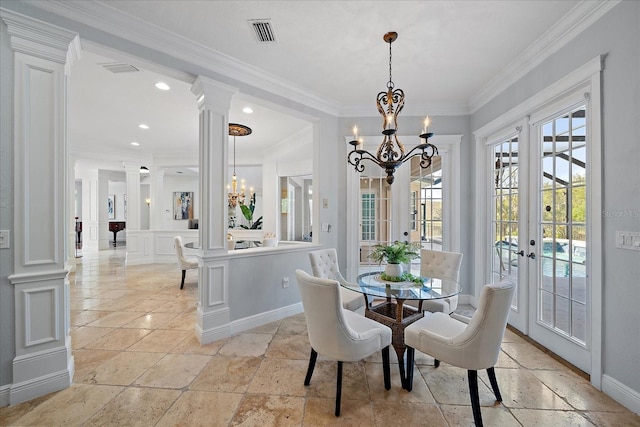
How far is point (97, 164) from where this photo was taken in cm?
740

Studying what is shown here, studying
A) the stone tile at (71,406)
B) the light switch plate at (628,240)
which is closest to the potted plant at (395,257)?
the light switch plate at (628,240)

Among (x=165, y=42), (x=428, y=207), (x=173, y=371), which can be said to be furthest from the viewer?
(x=428, y=207)

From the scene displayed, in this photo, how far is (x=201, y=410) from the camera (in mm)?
1769

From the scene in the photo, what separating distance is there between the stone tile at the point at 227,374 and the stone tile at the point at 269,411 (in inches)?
6.7

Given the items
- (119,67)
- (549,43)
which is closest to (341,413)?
(549,43)

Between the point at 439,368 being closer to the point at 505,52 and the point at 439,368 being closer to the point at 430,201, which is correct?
the point at 430,201

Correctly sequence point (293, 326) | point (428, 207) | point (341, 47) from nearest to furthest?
point (341, 47)
point (293, 326)
point (428, 207)

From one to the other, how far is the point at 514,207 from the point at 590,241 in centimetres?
105

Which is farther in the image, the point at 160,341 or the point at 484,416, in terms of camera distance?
the point at 160,341

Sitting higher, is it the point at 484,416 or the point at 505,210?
the point at 505,210

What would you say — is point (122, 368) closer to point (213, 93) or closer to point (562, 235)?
point (213, 93)

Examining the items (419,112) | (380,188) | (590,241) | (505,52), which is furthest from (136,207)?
(590,241)

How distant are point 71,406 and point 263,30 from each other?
315 centimetres

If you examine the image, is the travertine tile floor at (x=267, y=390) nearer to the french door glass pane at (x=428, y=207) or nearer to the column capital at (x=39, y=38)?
the french door glass pane at (x=428, y=207)
